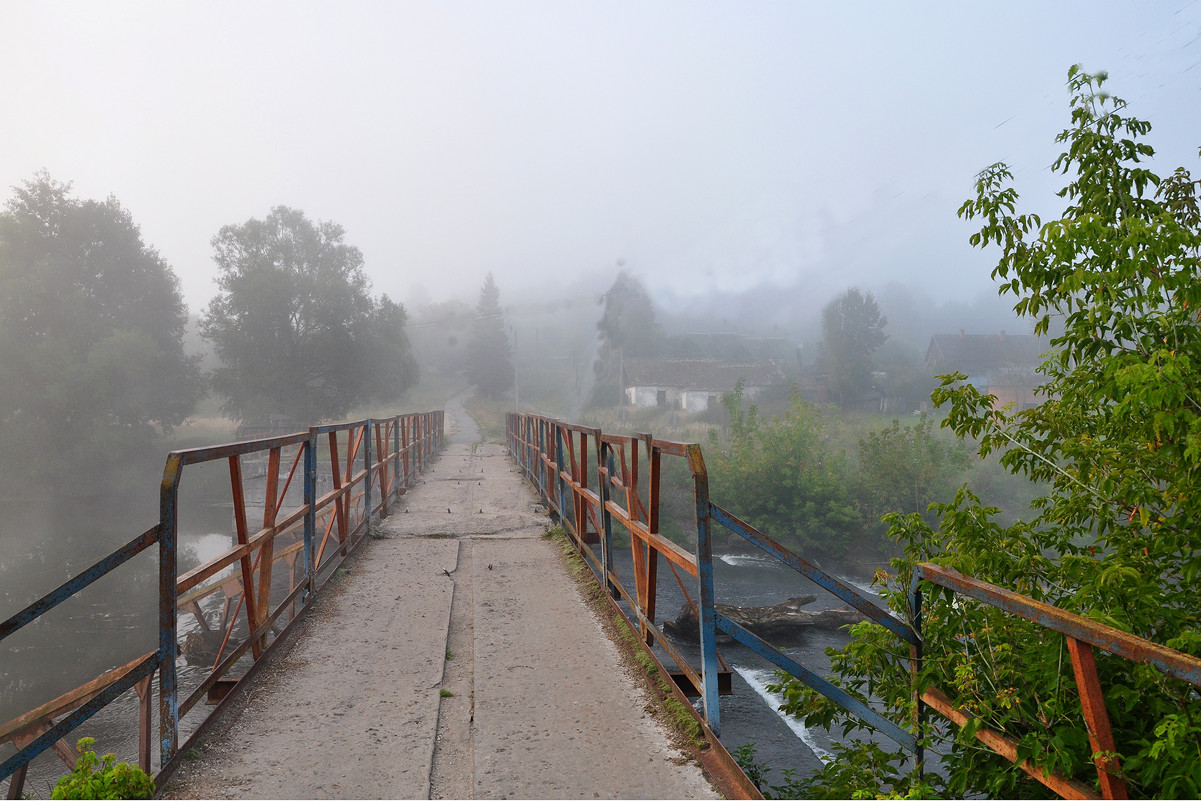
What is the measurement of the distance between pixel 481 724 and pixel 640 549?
1603mm

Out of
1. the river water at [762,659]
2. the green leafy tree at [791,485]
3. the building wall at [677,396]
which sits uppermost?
the building wall at [677,396]

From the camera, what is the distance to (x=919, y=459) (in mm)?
26641

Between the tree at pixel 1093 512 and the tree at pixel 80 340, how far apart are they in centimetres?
3512

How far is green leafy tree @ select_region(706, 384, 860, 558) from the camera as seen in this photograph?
2431cm

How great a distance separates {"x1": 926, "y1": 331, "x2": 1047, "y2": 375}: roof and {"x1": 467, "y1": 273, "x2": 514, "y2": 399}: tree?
147 feet

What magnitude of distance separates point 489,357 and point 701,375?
1318 inches

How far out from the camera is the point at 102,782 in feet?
8.08

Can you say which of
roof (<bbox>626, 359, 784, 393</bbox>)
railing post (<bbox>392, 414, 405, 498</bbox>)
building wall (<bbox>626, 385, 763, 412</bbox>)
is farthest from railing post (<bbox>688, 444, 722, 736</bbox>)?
roof (<bbox>626, 359, 784, 393</bbox>)

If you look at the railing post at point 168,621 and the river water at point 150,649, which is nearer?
the railing post at point 168,621

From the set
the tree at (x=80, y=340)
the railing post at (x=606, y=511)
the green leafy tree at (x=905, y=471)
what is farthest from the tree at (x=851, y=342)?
the railing post at (x=606, y=511)

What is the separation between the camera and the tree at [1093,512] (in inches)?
104

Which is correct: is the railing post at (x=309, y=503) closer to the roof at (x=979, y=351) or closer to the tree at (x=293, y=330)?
the tree at (x=293, y=330)

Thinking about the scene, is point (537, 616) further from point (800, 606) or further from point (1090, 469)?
point (800, 606)

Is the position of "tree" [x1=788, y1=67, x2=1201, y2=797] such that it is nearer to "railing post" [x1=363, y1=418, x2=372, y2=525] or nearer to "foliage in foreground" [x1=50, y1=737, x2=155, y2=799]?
"foliage in foreground" [x1=50, y1=737, x2=155, y2=799]
